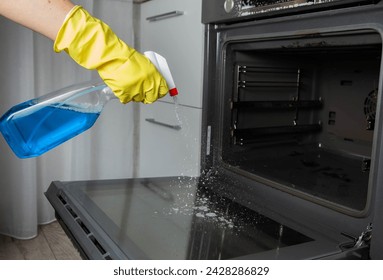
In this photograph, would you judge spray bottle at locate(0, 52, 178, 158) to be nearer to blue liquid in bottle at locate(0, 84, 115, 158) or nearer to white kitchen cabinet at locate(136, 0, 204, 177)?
blue liquid in bottle at locate(0, 84, 115, 158)

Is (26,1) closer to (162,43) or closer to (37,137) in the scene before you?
(37,137)

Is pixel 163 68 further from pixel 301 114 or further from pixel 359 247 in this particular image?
pixel 301 114

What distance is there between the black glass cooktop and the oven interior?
16cm

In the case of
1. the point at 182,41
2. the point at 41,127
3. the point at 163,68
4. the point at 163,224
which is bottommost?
the point at 163,224

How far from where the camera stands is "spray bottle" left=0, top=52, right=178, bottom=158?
0.92 m

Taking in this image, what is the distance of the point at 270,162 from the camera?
3.93ft

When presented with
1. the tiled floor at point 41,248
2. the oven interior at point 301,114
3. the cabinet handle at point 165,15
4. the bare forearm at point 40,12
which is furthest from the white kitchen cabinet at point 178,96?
the bare forearm at point 40,12

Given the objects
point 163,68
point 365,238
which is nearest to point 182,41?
point 163,68

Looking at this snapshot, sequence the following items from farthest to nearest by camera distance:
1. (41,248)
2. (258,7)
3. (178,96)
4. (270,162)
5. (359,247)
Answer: (41,248)
(178,96)
(270,162)
(258,7)
(359,247)

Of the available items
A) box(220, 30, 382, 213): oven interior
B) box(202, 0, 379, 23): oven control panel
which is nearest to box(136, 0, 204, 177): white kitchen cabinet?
box(220, 30, 382, 213): oven interior

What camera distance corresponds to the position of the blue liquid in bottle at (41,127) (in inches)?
36.4

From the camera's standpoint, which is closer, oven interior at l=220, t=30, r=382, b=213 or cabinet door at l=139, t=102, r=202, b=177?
oven interior at l=220, t=30, r=382, b=213

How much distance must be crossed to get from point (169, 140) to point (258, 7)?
0.86 meters
